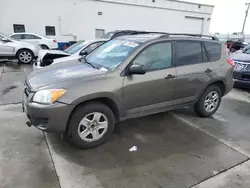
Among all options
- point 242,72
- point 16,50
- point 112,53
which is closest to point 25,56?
point 16,50

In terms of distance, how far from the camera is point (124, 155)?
3.15 m

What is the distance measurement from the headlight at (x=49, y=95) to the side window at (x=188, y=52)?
214 centimetres

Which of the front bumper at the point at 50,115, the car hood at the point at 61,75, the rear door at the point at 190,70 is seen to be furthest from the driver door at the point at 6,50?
the rear door at the point at 190,70

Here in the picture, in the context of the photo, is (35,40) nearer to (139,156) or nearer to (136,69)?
(136,69)

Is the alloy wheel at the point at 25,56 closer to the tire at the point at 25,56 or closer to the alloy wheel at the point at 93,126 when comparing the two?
the tire at the point at 25,56

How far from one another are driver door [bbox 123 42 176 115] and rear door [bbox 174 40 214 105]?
169 mm

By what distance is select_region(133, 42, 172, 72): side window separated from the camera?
350 cm

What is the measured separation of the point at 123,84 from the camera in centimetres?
324

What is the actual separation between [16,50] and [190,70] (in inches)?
359

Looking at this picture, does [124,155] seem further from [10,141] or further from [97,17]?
[97,17]

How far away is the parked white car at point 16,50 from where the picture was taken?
33.1 ft

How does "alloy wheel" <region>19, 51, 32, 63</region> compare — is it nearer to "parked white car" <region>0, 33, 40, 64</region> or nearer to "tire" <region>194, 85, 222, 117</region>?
"parked white car" <region>0, 33, 40, 64</region>

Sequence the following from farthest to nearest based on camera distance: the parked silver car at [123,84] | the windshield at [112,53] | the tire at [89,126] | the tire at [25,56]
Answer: the tire at [25,56]
the windshield at [112,53]
the tire at [89,126]
the parked silver car at [123,84]

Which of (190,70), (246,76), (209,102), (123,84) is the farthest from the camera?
(246,76)
